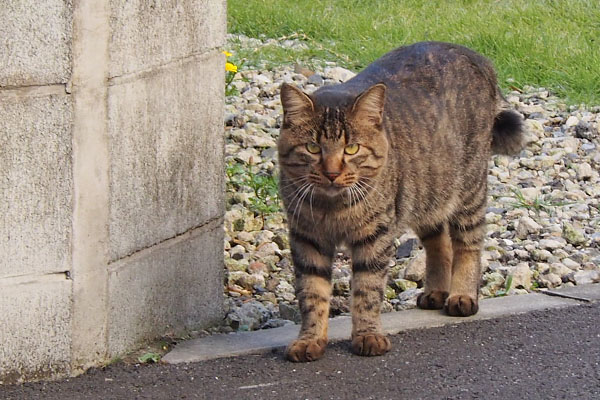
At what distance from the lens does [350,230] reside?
4230mm

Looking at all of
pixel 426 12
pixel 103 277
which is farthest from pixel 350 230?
pixel 426 12

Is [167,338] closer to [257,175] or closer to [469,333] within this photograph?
[469,333]

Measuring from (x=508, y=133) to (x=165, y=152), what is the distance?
1.68m

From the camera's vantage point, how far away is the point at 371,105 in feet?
13.7

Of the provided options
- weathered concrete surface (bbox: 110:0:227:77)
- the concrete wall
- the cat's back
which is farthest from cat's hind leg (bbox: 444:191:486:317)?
weathered concrete surface (bbox: 110:0:227:77)

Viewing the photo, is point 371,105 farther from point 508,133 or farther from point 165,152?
point 508,133

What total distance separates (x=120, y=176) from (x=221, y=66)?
0.86 meters

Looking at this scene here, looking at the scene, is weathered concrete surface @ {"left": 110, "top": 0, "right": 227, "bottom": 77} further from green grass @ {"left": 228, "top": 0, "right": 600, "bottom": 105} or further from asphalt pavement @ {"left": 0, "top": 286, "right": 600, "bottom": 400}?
green grass @ {"left": 228, "top": 0, "right": 600, "bottom": 105}

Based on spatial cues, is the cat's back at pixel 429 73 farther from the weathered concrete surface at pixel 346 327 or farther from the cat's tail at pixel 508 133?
the weathered concrete surface at pixel 346 327

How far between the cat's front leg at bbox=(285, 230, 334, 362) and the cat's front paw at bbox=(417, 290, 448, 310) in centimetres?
66

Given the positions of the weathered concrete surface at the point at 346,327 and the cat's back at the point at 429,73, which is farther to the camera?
the cat's back at the point at 429,73

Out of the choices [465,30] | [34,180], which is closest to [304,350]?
[34,180]

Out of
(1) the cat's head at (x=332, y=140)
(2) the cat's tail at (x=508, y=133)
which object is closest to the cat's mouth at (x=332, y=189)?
(1) the cat's head at (x=332, y=140)

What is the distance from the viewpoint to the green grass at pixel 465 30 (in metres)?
8.26
